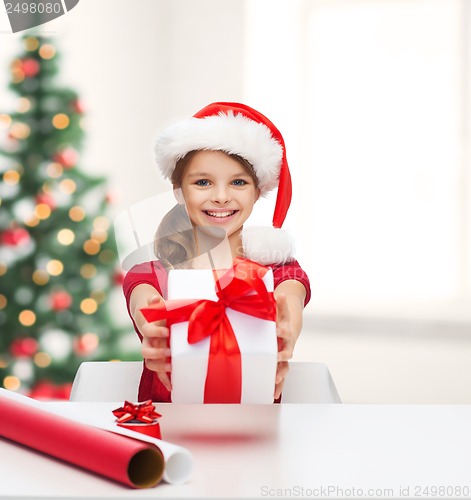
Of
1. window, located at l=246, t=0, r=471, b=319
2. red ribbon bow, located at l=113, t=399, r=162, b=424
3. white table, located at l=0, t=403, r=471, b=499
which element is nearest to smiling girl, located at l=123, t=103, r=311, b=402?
white table, located at l=0, t=403, r=471, b=499

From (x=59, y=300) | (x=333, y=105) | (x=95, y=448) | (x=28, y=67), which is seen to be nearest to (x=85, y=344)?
(x=59, y=300)

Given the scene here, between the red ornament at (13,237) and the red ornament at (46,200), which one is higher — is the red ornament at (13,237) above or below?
below

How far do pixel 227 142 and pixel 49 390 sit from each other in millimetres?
2133

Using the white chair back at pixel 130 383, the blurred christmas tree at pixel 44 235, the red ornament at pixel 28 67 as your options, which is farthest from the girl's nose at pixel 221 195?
the red ornament at pixel 28 67

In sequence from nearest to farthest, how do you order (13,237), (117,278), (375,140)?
(13,237)
(117,278)
(375,140)

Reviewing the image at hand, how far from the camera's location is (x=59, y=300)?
318 cm

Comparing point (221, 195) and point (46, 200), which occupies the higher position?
point (46, 200)

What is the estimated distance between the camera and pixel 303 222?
3.93m

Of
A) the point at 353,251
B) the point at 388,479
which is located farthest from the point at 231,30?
the point at 388,479

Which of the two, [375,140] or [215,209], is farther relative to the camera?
[375,140]

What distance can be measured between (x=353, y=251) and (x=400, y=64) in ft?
3.18

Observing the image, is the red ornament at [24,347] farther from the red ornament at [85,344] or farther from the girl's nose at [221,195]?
the girl's nose at [221,195]

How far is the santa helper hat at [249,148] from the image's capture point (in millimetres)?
1324

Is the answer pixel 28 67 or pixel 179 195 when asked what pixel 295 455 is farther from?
pixel 28 67
